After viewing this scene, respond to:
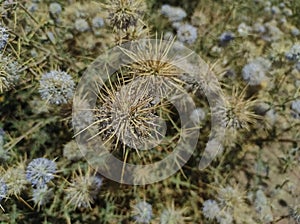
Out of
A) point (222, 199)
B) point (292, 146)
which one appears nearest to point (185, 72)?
point (222, 199)

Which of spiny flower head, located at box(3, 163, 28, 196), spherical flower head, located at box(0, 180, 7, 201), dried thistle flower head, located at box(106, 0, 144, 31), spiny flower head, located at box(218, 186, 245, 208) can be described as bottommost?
spiny flower head, located at box(218, 186, 245, 208)

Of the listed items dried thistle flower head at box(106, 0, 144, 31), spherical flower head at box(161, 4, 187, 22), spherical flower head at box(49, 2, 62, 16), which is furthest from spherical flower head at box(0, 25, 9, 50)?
spherical flower head at box(161, 4, 187, 22)

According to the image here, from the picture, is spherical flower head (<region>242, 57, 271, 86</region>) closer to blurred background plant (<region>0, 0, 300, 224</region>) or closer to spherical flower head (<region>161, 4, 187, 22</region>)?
blurred background plant (<region>0, 0, 300, 224</region>)

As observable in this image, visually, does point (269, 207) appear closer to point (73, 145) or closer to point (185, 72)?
point (185, 72)

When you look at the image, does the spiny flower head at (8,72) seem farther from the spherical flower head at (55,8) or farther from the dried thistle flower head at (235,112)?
the dried thistle flower head at (235,112)

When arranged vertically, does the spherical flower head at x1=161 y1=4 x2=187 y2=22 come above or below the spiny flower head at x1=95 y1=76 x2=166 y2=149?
below

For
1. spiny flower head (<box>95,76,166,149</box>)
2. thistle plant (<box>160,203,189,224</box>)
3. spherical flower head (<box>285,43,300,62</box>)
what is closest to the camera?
spiny flower head (<box>95,76,166,149</box>)

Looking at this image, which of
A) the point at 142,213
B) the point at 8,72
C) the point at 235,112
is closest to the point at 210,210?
the point at 142,213
